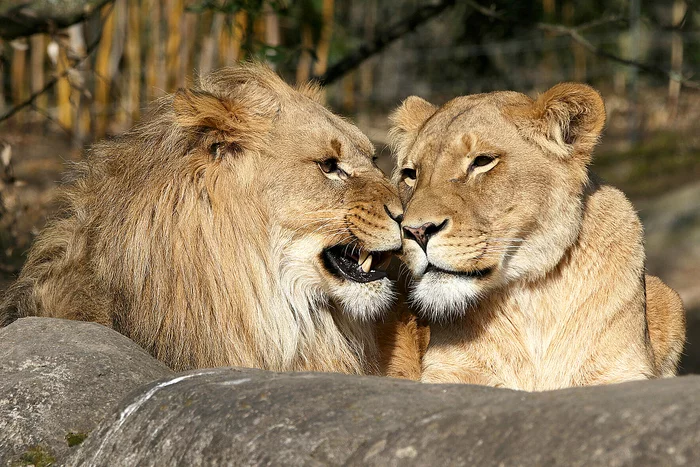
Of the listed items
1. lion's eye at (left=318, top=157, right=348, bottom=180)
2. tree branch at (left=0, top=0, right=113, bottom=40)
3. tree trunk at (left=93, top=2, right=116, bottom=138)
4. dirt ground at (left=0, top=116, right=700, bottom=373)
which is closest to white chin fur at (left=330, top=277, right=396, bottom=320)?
lion's eye at (left=318, top=157, right=348, bottom=180)

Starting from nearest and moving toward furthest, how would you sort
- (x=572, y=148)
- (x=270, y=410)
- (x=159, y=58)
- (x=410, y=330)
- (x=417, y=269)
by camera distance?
(x=270, y=410), (x=417, y=269), (x=572, y=148), (x=410, y=330), (x=159, y=58)

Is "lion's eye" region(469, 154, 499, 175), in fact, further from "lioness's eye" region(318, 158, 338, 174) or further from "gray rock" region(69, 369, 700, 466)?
"gray rock" region(69, 369, 700, 466)

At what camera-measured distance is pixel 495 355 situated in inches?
163

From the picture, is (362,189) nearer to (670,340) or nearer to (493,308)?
(493,308)

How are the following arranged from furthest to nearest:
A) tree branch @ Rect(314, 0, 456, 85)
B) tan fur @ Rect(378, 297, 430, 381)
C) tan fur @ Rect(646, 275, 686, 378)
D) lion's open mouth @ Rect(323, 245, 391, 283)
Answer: tree branch @ Rect(314, 0, 456, 85), tan fur @ Rect(646, 275, 686, 378), tan fur @ Rect(378, 297, 430, 381), lion's open mouth @ Rect(323, 245, 391, 283)

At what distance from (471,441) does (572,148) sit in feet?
6.38

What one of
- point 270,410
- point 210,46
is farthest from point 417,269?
point 210,46

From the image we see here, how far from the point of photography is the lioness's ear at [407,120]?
457cm

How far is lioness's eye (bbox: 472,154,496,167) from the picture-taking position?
3957mm

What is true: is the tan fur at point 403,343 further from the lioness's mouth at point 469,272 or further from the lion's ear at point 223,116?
the lion's ear at point 223,116

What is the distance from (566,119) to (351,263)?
3.30ft

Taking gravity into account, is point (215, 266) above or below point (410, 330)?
above

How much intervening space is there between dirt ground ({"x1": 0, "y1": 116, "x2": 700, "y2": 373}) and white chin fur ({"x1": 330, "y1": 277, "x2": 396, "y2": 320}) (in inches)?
145

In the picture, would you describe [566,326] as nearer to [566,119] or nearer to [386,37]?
[566,119]
